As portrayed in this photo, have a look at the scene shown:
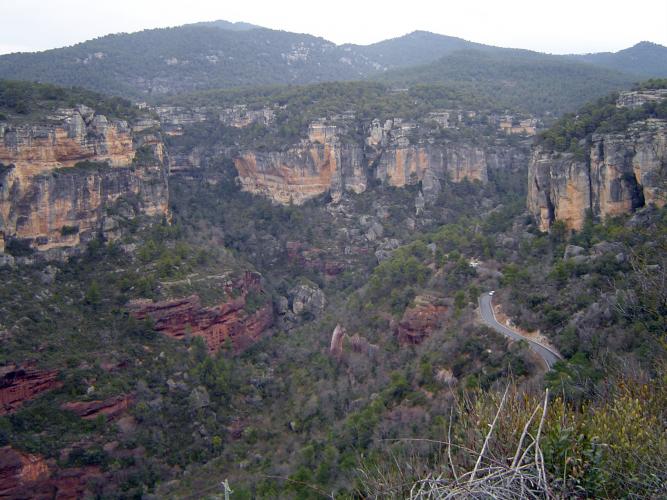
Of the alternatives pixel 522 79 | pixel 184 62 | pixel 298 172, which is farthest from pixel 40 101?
pixel 522 79

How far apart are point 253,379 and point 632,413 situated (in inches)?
1225

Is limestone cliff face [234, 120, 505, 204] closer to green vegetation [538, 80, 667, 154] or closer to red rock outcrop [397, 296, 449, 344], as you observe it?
green vegetation [538, 80, 667, 154]

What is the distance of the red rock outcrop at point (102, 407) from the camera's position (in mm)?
30922

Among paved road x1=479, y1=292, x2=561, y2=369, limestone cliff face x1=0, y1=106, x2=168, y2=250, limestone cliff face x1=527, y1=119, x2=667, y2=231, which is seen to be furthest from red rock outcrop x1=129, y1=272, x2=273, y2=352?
limestone cliff face x1=527, y1=119, x2=667, y2=231

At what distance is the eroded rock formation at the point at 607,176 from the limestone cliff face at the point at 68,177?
28407 millimetres

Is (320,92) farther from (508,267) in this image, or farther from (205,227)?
(508,267)

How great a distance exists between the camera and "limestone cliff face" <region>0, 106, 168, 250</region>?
38.3m

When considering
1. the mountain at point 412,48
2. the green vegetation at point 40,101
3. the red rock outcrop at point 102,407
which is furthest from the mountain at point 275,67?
the red rock outcrop at point 102,407

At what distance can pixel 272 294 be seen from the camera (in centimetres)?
5284

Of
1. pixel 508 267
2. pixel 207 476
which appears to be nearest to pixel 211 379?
pixel 207 476

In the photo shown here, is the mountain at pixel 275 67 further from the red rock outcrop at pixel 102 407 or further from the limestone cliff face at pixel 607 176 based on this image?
the red rock outcrop at pixel 102 407

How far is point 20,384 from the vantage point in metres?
Result: 30.2

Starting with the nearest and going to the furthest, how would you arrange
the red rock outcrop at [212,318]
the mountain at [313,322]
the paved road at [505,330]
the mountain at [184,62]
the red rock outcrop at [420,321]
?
the mountain at [313,322]
the paved road at [505,330]
the red rock outcrop at [420,321]
the red rock outcrop at [212,318]
the mountain at [184,62]

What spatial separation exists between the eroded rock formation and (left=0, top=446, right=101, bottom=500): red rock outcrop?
29234 mm
